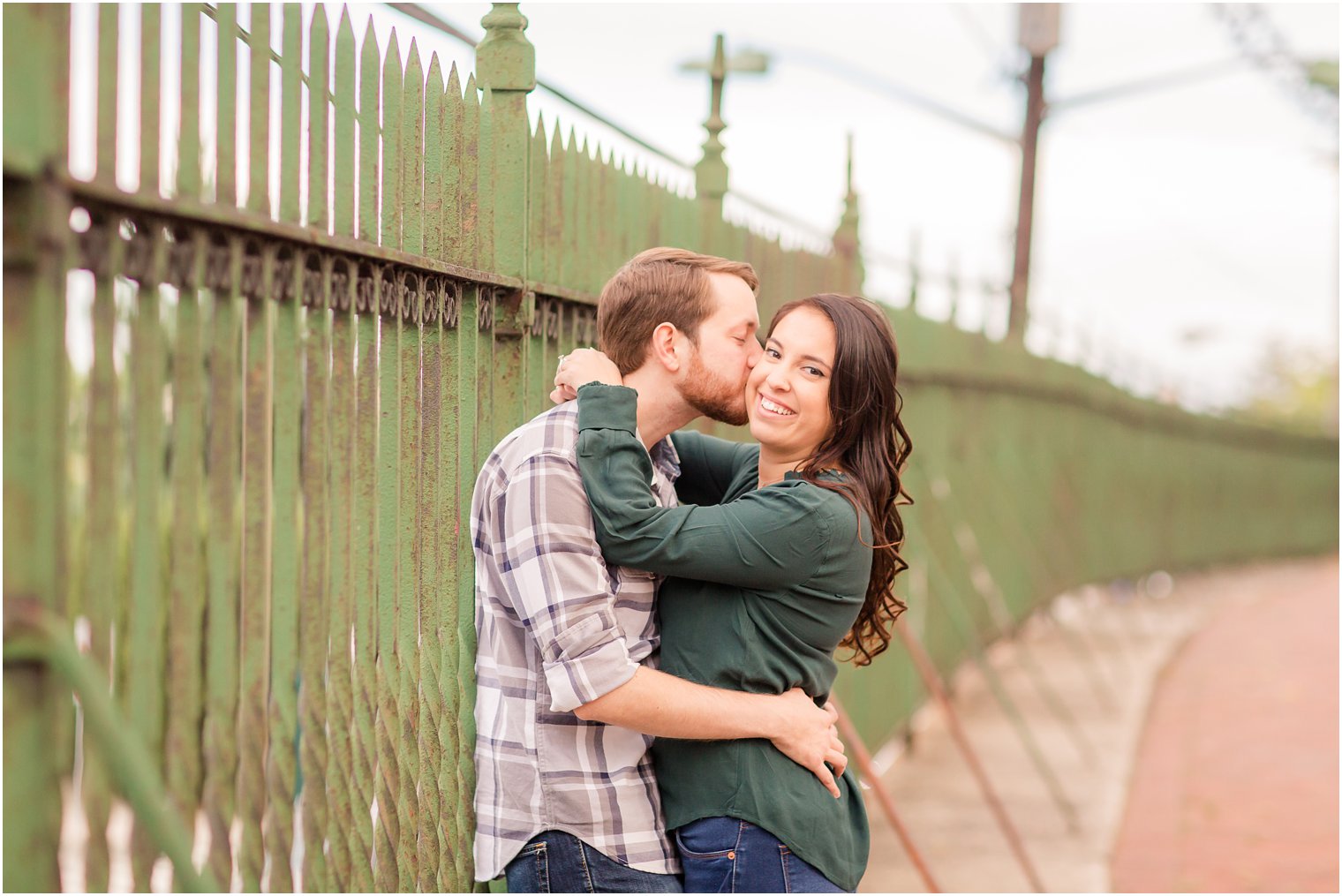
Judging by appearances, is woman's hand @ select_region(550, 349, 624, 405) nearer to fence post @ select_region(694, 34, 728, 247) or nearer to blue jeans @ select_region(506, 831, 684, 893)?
blue jeans @ select_region(506, 831, 684, 893)

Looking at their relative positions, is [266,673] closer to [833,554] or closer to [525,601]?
[525,601]

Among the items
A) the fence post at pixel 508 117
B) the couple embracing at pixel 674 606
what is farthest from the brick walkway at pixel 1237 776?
the fence post at pixel 508 117

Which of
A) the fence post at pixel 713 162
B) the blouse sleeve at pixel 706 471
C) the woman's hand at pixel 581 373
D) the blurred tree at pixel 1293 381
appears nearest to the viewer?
the woman's hand at pixel 581 373

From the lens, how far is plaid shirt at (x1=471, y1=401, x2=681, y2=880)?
3020mm

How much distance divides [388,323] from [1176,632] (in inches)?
652

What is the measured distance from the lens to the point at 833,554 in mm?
3270

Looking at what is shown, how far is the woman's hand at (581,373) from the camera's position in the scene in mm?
3340

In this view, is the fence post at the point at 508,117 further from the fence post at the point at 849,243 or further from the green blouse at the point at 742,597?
the fence post at the point at 849,243

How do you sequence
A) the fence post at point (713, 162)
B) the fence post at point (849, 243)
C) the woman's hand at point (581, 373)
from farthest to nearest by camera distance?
the fence post at point (849, 243), the fence post at point (713, 162), the woman's hand at point (581, 373)

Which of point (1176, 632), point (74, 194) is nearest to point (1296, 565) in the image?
point (1176, 632)

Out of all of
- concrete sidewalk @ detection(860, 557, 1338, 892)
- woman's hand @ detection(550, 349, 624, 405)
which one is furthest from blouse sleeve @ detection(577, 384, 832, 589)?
concrete sidewalk @ detection(860, 557, 1338, 892)

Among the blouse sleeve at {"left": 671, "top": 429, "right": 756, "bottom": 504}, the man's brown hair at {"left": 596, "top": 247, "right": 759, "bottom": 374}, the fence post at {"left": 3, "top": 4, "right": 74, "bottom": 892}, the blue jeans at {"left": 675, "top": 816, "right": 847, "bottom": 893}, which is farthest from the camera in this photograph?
the blouse sleeve at {"left": 671, "top": 429, "right": 756, "bottom": 504}

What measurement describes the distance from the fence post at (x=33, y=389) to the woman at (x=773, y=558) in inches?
45.9

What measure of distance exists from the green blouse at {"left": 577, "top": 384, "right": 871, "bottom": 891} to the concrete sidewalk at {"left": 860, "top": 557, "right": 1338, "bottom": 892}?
166 inches
